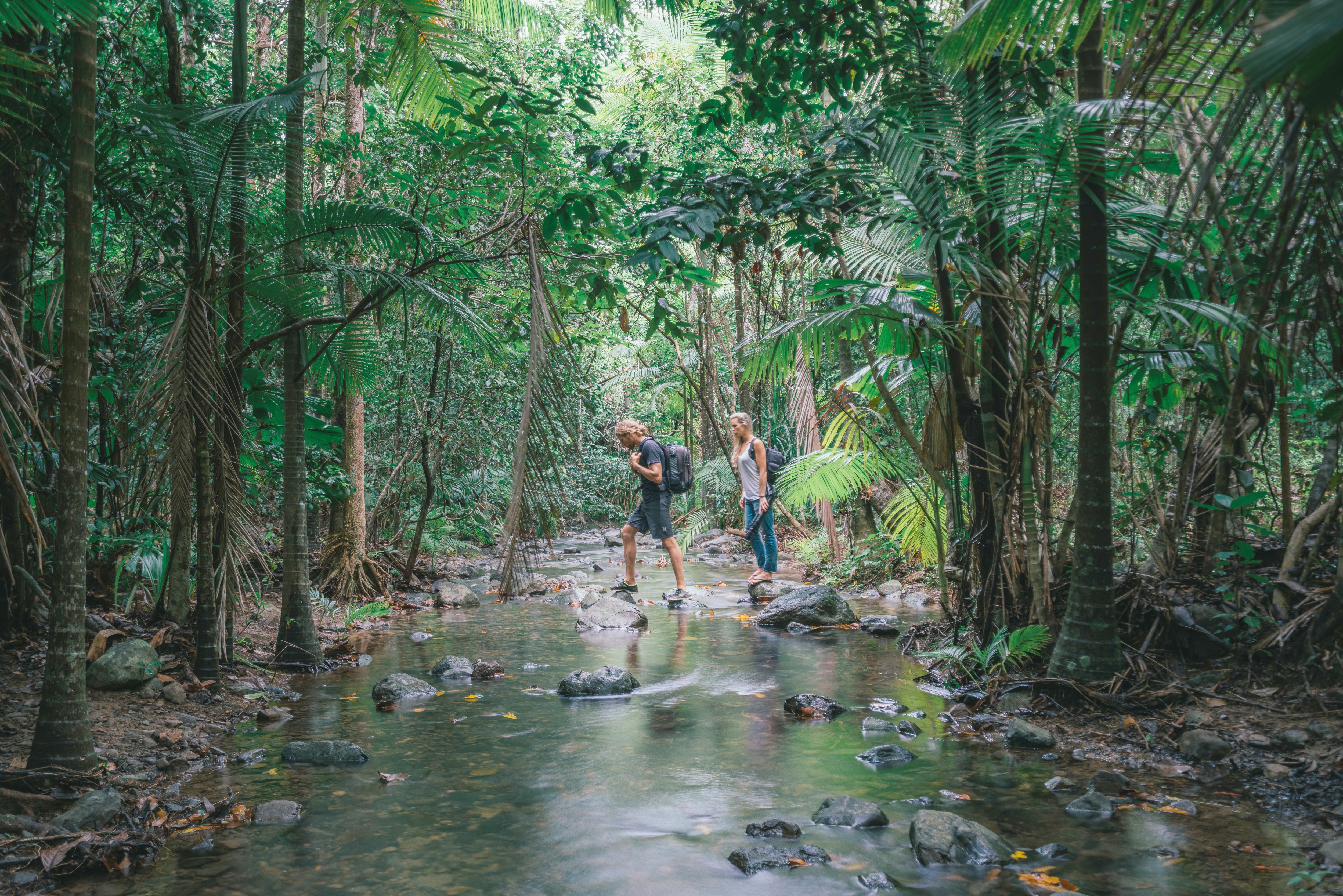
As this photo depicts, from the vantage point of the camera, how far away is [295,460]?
19.2 ft

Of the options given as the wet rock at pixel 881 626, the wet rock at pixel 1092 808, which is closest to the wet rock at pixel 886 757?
the wet rock at pixel 1092 808

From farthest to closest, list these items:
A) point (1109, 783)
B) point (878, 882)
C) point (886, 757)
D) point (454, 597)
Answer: point (454, 597) → point (886, 757) → point (1109, 783) → point (878, 882)

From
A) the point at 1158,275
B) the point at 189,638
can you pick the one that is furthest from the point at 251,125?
the point at 1158,275

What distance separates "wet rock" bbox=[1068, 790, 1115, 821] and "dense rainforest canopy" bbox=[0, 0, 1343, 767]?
1.13m

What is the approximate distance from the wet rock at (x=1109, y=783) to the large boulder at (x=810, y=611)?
14.1 ft

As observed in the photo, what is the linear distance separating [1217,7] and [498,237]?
7837 mm

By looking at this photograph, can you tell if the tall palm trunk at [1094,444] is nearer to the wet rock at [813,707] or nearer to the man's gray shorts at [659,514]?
the wet rock at [813,707]

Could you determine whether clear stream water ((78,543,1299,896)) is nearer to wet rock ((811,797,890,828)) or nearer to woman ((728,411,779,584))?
wet rock ((811,797,890,828))

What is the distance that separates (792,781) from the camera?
3.90 meters

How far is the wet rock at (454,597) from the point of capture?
31.0 feet

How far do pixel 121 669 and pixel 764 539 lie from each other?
6.64m

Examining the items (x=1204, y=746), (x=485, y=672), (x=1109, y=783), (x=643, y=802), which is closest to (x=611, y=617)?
(x=485, y=672)

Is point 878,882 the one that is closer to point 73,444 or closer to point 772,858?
point 772,858

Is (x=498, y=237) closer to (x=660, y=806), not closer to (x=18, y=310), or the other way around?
(x=18, y=310)
